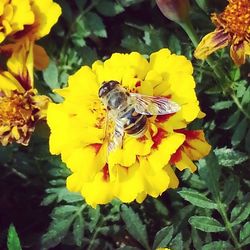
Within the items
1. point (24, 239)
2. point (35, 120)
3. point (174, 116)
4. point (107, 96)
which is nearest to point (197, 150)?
point (174, 116)

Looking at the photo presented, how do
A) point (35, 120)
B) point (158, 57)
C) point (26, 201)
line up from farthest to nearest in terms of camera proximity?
point (26, 201)
point (35, 120)
point (158, 57)

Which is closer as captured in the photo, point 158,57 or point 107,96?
point 107,96

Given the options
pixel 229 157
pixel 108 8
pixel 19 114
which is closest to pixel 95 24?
pixel 108 8

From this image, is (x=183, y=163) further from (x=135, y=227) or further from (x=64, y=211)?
(x=64, y=211)

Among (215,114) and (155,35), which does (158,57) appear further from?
(215,114)

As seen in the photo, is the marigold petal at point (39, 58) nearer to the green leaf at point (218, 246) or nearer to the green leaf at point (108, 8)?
the green leaf at point (108, 8)

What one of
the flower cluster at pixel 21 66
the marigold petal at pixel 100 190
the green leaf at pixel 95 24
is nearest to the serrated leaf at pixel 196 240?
the marigold petal at pixel 100 190
